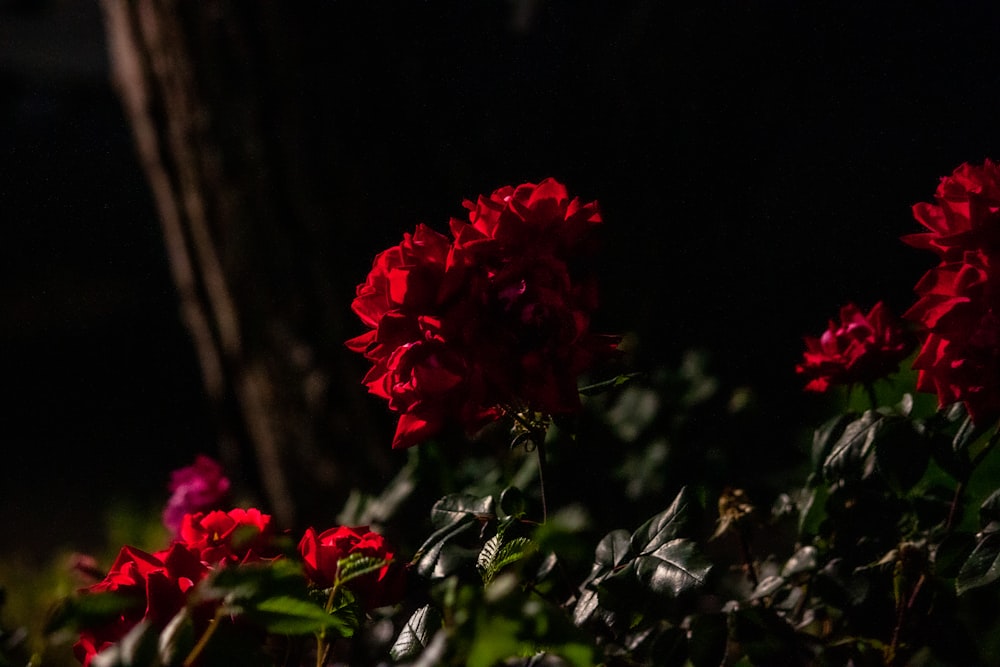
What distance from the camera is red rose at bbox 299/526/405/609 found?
699 mm

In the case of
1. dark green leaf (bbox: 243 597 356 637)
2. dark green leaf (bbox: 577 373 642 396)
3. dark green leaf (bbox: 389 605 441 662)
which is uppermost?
dark green leaf (bbox: 243 597 356 637)

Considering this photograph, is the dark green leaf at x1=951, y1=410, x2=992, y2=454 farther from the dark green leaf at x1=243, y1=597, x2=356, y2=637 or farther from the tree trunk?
the tree trunk

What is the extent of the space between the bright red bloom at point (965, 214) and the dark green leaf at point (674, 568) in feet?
1.02

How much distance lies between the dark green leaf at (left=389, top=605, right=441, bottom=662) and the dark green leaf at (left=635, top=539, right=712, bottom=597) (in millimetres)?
152

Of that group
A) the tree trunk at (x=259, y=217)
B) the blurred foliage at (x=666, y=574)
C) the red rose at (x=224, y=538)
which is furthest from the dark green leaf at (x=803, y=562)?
the tree trunk at (x=259, y=217)

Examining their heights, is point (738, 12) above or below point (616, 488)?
above

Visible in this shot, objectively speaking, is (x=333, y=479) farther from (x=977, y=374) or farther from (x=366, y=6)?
(x=977, y=374)

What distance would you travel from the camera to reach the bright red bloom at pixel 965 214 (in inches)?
28.5

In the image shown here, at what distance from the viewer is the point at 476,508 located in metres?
0.81

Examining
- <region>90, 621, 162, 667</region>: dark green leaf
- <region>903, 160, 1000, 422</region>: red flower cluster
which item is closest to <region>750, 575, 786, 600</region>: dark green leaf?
<region>903, 160, 1000, 422</region>: red flower cluster

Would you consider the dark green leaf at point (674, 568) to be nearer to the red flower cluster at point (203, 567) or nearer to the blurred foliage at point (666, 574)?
the blurred foliage at point (666, 574)

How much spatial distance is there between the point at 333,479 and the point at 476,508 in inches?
45.0

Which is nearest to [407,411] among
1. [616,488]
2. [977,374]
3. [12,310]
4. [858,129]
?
[977,374]

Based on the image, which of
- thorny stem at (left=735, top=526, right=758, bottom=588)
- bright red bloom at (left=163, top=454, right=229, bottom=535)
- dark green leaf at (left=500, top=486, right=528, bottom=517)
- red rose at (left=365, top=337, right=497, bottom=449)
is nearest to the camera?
red rose at (left=365, top=337, right=497, bottom=449)
